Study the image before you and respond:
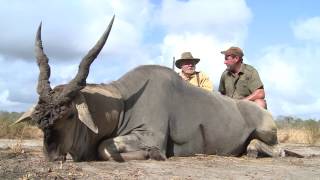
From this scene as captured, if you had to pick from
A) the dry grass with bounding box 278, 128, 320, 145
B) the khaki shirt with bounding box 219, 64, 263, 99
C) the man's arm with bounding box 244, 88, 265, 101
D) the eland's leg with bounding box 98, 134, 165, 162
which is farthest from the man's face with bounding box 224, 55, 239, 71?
the dry grass with bounding box 278, 128, 320, 145

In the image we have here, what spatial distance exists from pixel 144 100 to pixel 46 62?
4.78 ft

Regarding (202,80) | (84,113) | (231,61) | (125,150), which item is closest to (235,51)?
(231,61)

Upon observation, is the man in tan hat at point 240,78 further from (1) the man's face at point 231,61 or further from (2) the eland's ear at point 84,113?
(2) the eland's ear at point 84,113

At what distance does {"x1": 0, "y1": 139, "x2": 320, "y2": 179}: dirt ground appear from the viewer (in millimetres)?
5922

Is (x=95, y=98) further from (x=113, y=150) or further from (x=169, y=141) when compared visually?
(x=169, y=141)

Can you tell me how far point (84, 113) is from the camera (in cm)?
691

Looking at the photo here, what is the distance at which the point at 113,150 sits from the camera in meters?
A: 7.28

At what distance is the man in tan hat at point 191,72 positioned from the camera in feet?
37.4

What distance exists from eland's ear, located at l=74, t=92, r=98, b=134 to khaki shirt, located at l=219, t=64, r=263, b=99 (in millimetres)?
4078

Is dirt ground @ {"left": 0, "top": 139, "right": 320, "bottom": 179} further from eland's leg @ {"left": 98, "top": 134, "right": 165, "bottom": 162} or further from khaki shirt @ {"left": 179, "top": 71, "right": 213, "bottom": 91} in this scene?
khaki shirt @ {"left": 179, "top": 71, "right": 213, "bottom": 91}

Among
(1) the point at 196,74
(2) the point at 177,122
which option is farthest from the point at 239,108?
(1) the point at 196,74

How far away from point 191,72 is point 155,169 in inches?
207

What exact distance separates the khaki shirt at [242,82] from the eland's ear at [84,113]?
4.08 meters

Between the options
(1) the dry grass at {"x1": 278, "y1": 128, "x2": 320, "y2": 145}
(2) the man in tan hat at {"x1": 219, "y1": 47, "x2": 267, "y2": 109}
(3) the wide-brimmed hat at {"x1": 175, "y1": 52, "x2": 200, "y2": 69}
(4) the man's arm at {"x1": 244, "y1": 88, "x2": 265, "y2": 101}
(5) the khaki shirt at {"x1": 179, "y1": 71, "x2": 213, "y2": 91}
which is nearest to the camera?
(4) the man's arm at {"x1": 244, "y1": 88, "x2": 265, "y2": 101}
